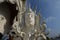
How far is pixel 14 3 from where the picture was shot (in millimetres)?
6309

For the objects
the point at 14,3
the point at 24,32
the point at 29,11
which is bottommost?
the point at 24,32

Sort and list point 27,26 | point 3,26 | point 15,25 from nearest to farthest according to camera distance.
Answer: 1. point 3,26
2. point 15,25
3. point 27,26

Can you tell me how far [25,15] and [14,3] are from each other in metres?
1.31

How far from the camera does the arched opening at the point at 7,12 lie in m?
6.20

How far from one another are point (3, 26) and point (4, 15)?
297 millimetres

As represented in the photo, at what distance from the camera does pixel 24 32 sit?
7.00 metres

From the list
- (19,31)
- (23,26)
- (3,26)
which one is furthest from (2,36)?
(23,26)

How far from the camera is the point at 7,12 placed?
20.5ft

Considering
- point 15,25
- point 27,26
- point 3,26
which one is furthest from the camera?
point 27,26

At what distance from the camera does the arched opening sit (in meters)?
6.20

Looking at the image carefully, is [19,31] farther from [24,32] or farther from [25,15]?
[25,15]

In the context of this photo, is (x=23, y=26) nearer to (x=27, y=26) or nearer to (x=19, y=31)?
(x=27, y=26)

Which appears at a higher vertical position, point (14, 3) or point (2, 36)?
point (14, 3)

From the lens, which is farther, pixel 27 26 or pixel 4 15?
pixel 27 26
